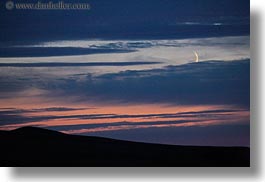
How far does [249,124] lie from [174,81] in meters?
0.66

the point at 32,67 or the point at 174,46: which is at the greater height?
the point at 174,46

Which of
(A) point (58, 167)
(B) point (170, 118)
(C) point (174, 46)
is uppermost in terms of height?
(C) point (174, 46)

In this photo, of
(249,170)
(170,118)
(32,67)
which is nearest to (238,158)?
(249,170)

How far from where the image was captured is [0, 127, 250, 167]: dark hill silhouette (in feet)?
12.5

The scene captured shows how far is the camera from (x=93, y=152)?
3842 millimetres

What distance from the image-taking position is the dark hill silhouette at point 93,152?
12.5 feet

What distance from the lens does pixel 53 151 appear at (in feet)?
12.6

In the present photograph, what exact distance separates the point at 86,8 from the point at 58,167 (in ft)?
4.16

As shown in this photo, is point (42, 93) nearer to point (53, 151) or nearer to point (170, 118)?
point (53, 151)

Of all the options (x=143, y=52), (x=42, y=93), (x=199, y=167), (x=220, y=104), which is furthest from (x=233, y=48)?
(x=42, y=93)

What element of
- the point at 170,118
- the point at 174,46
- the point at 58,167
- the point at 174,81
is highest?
the point at 174,46

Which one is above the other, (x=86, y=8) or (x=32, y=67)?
(x=86, y=8)

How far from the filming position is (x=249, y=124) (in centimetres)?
378

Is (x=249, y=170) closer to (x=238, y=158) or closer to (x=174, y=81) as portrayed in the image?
(x=238, y=158)
